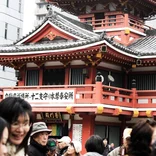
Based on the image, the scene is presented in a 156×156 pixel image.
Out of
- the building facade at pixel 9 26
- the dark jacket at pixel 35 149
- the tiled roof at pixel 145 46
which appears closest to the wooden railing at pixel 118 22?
the tiled roof at pixel 145 46

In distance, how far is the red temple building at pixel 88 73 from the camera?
1952cm

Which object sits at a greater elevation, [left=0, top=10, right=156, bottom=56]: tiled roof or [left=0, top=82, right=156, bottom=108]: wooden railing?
[left=0, top=10, right=156, bottom=56]: tiled roof

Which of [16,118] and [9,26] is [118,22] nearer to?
[9,26]

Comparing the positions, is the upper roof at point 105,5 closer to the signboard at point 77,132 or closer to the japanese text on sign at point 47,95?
the japanese text on sign at point 47,95

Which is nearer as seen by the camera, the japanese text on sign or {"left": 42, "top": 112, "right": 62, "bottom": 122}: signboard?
the japanese text on sign

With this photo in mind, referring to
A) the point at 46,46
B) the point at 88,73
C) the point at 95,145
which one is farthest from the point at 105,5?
the point at 95,145

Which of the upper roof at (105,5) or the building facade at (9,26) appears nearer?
the upper roof at (105,5)

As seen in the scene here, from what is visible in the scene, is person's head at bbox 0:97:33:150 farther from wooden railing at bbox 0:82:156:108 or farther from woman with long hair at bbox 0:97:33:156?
wooden railing at bbox 0:82:156:108

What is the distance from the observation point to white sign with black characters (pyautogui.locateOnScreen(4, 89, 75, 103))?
64.2ft

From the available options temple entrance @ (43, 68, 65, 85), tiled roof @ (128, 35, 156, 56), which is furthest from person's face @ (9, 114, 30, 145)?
temple entrance @ (43, 68, 65, 85)

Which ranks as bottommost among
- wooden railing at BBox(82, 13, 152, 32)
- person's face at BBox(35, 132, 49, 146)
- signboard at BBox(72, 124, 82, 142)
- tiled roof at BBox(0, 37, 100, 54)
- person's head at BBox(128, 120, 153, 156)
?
signboard at BBox(72, 124, 82, 142)

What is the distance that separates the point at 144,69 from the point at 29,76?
5.60 metres

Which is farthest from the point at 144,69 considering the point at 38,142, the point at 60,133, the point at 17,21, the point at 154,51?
the point at 17,21

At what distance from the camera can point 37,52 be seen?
20688 mm
